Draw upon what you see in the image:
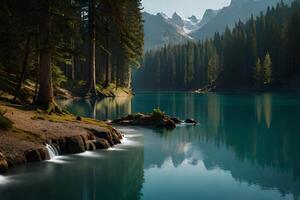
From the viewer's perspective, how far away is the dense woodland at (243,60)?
4478 inches

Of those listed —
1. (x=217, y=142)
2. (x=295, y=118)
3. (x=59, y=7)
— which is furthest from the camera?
(x=295, y=118)

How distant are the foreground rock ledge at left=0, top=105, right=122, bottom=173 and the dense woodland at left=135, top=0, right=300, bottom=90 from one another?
96.6 m

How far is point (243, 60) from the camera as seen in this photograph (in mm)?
136375

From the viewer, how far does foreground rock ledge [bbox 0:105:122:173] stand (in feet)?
51.6

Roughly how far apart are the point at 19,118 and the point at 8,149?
5010 mm

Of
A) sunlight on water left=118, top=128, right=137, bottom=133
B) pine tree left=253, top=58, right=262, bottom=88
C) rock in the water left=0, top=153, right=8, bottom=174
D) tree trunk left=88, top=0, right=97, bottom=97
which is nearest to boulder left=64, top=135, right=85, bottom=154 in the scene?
rock in the water left=0, top=153, right=8, bottom=174

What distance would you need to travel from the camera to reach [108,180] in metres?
14.8

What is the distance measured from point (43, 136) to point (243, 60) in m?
124

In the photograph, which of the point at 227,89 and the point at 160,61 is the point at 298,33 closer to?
the point at 227,89

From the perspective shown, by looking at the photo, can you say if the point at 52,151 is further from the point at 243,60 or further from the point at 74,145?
the point at 243,60

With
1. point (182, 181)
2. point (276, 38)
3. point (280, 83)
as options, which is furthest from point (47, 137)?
point (276, 38)

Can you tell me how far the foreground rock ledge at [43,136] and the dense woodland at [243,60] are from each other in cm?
9656

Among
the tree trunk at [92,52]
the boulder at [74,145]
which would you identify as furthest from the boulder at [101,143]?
the tree trunk at [92,52]

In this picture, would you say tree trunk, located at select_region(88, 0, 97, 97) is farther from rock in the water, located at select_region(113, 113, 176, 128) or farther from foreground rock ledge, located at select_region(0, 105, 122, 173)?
foreground rock ledge, located at select_region(0, 105, 122, 173)
